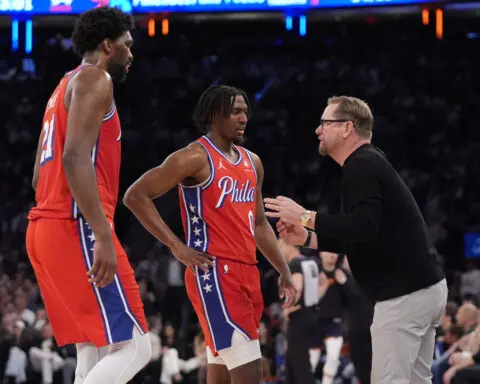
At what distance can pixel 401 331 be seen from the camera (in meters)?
4.38

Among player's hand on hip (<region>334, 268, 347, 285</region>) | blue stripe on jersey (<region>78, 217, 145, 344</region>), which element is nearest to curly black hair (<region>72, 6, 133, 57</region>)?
blue stripe on jersey (<region>78, 217, 145, 344</region>)

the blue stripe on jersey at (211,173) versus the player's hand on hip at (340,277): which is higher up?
the blue stripe on jersey at (211,173)

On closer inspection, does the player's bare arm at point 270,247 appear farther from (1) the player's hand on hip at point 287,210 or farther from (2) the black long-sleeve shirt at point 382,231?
(2) the black long-sleeve shirt at point 382,231

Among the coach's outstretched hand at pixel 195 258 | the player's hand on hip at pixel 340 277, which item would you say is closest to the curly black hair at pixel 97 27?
the coach's outstretched hand at pixel 195 258

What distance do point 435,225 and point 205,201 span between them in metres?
11.4

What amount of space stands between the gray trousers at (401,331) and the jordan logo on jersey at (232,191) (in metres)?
→ 1.13

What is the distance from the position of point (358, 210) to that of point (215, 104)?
4.44 feet

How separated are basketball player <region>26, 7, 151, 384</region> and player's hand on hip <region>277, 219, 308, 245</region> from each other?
3.41 feet

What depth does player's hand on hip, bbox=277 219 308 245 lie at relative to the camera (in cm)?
466

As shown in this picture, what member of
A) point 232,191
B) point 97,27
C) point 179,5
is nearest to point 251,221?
point 232,191

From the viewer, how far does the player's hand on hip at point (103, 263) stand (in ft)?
11.9

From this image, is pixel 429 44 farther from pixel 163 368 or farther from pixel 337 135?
pixel 337 135

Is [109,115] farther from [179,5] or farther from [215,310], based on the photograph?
[179,5]

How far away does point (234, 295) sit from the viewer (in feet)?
16.5
